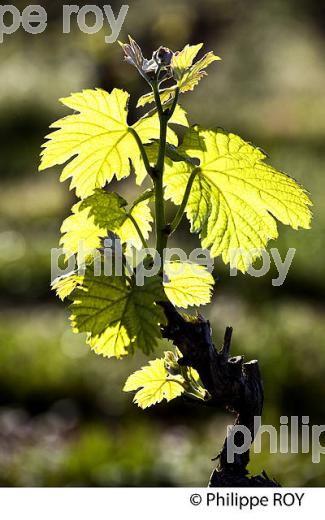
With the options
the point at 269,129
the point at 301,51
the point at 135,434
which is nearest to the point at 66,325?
the point at 135,434

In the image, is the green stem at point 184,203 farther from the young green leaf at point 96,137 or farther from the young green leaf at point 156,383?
the young green leaf at point 156,383

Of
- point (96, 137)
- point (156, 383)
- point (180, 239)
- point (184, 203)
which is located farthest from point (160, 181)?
point (180, 239)

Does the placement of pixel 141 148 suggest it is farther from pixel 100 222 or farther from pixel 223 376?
pixel 223 376

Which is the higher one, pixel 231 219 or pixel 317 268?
pixel 317 268

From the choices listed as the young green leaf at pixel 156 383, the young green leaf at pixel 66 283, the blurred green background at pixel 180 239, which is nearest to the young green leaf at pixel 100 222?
the young green leaf at pixel 66 283

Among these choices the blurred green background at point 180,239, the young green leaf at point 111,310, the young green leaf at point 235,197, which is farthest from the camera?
the blurred green background at point 180,239

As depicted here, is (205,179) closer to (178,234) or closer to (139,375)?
(139,375)

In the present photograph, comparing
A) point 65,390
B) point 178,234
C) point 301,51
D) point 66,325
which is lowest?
point 65,390
